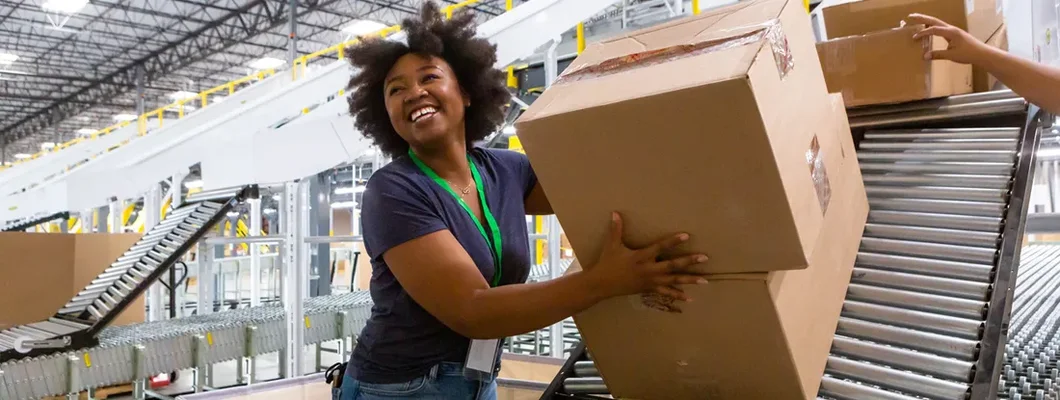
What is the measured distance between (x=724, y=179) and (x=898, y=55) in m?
1.59

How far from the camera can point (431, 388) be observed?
146 cm

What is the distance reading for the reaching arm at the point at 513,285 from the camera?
1088 mm

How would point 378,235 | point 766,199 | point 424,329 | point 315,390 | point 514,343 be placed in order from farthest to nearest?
1. point 514,343
2. point 315,390
3. point 424,329
4. point 378,235
5. point 766,199

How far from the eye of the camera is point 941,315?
152 centimetres

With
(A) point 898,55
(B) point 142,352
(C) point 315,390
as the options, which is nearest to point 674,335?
(A) point 898,55

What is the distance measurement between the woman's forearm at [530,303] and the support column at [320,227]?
5.61 metres

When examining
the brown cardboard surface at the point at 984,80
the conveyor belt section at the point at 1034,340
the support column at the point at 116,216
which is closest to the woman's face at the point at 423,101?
the conveyor belt section at the point at 1034,340

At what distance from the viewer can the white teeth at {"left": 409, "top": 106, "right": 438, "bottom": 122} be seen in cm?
146

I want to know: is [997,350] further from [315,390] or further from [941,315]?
[315,390]

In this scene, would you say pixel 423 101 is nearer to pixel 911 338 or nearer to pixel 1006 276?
pixel 911 338

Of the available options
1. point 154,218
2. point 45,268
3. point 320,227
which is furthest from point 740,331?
point 320,227

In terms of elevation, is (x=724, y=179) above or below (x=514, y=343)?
above

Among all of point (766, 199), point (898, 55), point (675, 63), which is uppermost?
point (898, 55)

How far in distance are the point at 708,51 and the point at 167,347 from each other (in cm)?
413
